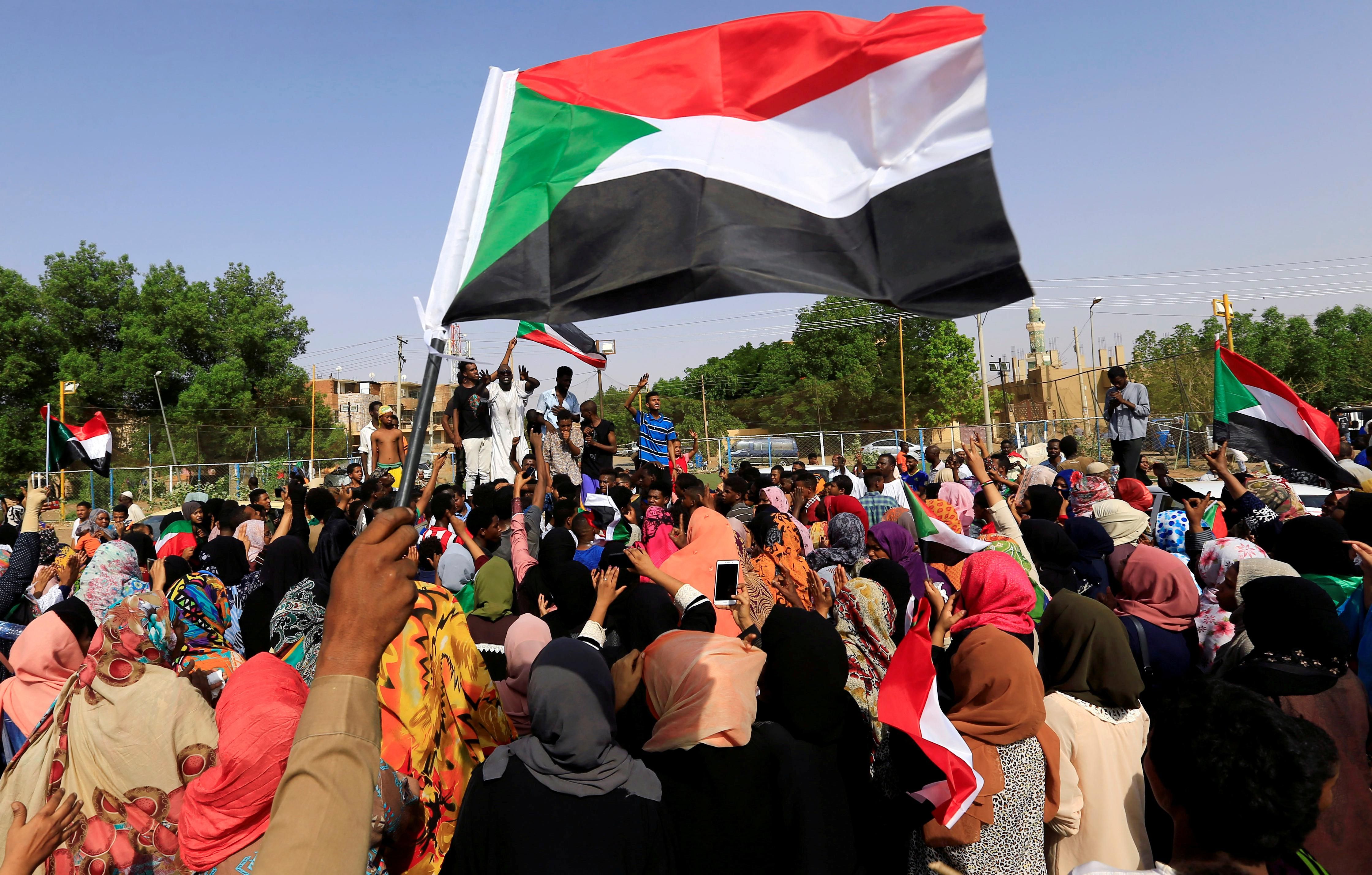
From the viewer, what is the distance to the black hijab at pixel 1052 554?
5559 millimetres

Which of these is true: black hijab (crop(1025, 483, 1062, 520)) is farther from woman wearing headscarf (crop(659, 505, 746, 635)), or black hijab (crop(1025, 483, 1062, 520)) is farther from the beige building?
the beige building

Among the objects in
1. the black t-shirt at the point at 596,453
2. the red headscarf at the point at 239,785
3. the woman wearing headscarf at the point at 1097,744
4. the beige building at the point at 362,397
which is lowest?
the woman wearing headscarf at the point at 1097,744

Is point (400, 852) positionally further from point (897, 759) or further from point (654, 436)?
point (654, 436)

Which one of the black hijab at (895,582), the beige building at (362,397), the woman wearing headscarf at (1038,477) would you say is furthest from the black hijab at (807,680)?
the beige building at (362,397)

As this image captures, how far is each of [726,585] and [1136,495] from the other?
16.6 feet

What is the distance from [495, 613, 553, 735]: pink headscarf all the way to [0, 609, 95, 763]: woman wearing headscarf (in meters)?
1.85

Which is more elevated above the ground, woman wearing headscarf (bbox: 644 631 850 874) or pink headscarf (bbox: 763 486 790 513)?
pink headscarf (bbox: 763 486 790 513)

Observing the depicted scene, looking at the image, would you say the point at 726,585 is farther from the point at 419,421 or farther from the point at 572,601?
the point at 419,421

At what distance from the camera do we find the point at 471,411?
9992mm

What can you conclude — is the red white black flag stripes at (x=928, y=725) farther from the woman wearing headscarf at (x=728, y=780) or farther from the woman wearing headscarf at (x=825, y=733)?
the woman wearing headscarf at (x=728, y=780)

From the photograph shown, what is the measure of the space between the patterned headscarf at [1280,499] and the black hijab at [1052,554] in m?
2.51

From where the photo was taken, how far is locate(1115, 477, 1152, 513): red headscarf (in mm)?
7383

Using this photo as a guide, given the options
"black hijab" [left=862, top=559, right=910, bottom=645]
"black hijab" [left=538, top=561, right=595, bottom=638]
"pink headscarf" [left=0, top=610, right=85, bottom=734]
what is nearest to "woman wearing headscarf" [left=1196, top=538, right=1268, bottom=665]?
"black hijab" [left=862, top=559, right=910, bottom=645]

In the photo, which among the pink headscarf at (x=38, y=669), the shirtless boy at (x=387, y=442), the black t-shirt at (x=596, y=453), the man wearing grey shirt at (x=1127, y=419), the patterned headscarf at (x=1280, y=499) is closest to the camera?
the pink headscarf at (x=38, y=669)
